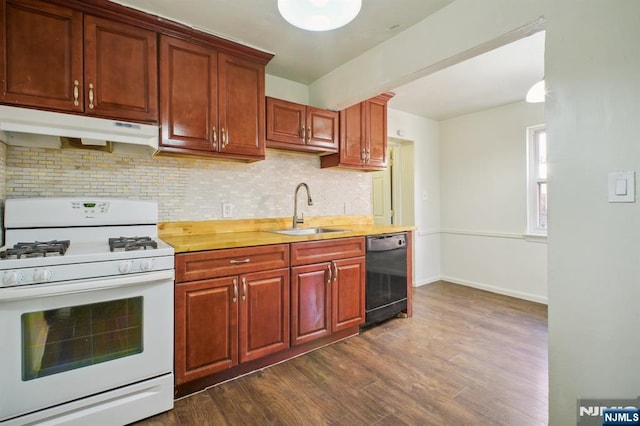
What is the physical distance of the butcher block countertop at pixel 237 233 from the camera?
1902mm

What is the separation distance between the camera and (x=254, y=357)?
2025mm

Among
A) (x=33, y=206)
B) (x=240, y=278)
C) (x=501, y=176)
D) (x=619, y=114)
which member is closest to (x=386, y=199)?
(x=501, y=176)

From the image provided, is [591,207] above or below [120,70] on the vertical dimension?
below

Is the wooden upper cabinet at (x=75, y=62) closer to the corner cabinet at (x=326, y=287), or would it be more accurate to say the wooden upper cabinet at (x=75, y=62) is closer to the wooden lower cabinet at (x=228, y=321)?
the wooden lower cabinet at (x=228, y=321)

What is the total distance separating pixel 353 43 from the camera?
229 centimetres

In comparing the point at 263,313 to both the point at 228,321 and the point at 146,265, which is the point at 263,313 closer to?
the point at 228,321

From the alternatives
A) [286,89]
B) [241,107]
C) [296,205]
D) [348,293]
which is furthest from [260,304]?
[286,89]

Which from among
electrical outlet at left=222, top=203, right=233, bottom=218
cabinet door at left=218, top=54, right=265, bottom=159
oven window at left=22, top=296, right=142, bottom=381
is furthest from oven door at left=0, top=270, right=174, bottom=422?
cabinet door at left=218, top=54, right=265, bottom=159

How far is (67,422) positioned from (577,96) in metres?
2.74

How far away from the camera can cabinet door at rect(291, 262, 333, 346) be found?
2223 millimetres

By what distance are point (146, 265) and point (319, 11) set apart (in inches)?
57.8

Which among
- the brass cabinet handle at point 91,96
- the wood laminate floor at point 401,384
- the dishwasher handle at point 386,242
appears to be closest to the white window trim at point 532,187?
the wood laminate floor at point 401,384

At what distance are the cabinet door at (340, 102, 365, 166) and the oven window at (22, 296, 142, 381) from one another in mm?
2151

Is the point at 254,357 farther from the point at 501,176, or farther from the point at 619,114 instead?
the point at 501,176
